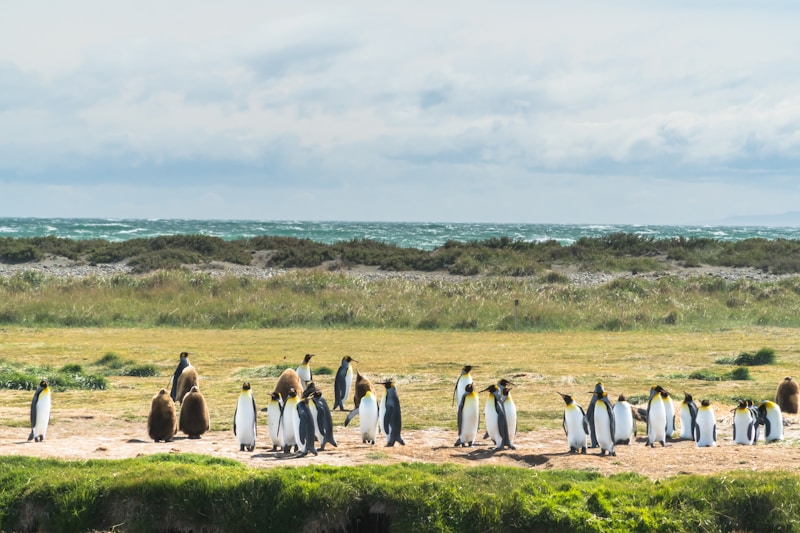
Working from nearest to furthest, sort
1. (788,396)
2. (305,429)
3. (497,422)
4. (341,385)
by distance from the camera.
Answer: (305,429) → (497,422) → (788,396) → (341,385)

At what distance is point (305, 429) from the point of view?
13562 millimetres

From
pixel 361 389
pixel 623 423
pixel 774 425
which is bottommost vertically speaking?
pixel 774 425

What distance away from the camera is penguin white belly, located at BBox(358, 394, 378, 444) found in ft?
47.8

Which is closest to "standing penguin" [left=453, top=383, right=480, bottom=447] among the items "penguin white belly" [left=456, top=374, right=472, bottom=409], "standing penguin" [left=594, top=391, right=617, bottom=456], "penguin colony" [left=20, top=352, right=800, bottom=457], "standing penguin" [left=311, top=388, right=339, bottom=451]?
"penguin colony" [left=20, top=352, right=800, bottom=457]

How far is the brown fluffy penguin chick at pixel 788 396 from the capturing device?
1744cm

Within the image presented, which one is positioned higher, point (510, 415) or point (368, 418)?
point (510, 415)

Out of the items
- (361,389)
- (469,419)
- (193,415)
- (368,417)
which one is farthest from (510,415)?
(193,415)

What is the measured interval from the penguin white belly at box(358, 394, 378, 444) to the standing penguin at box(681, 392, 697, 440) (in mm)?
4946

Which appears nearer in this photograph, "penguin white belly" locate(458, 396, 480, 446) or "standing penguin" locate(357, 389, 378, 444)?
"penguin white belly" locate(458, 396, 480, 446)

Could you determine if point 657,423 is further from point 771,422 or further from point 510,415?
point 510,415

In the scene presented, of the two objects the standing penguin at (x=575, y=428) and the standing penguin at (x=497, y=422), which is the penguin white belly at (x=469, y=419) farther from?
the standing penguin at (x=575, y=428)

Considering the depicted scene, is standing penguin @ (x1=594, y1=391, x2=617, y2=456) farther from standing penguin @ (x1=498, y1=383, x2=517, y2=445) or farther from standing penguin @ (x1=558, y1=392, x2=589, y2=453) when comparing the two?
standing penguin @ (x1=498, y1=383, x2=517, y2=445)

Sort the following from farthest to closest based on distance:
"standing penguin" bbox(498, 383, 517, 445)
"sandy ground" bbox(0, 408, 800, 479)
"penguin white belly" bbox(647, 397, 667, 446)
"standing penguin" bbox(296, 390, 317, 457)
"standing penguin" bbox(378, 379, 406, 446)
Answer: "penguin white belly" bbox(647, 397, 667, 446)
"standing penguin" bbox(378, 379, 406, 446)
"standing penguin" bbox(498, 383, 517, 445)
"standing penguin" bbox(296, 390, 317, 457)
"sandy ground" bbox(0, 408, 800, 479)

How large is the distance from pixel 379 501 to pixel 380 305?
26.6m
